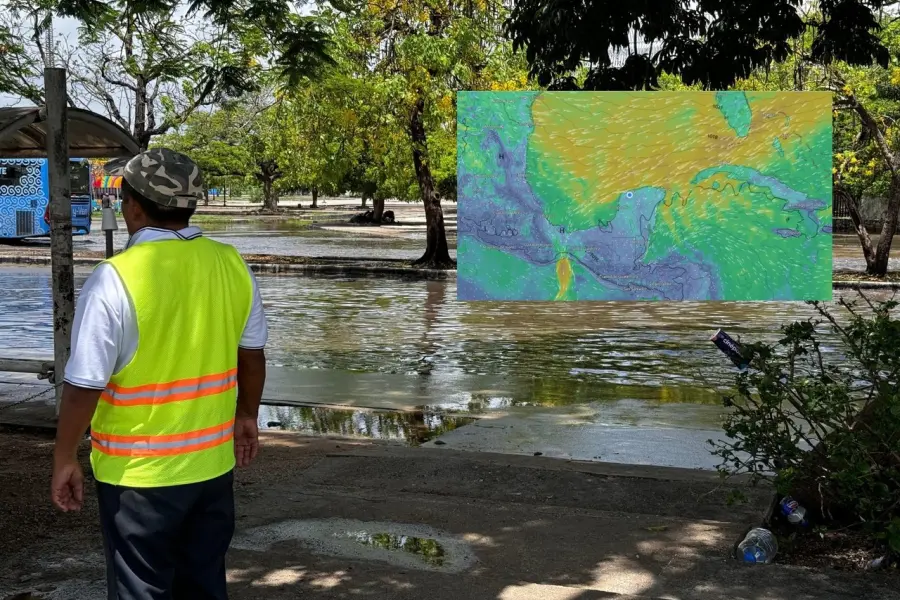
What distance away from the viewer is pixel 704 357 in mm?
12891

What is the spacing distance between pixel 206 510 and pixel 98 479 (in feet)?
1.10

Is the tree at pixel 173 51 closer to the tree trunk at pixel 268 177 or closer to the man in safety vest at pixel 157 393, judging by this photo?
the man in safety vest at pixel 157 393

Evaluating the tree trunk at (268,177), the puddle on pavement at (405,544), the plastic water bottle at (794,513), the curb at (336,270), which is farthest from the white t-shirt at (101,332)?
the tree trunk at (268,177)

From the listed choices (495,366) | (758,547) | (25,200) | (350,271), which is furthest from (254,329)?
(25,200)

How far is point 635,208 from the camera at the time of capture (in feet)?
33.7

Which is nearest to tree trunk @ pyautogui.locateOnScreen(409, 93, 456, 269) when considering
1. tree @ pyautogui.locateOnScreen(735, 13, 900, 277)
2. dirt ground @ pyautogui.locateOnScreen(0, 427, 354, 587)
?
tree @ pyautogui.locateOnScreen(735, 13, 900, 277)

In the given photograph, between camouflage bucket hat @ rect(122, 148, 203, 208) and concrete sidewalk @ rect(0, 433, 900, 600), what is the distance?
189cm

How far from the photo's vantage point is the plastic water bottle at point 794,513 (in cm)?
528

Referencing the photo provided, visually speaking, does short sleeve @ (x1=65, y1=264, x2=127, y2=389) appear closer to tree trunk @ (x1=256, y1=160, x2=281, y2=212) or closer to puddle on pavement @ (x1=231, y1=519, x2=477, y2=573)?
puddle on pavement @ (x1=231, y1=519, x2=477, y2=573)

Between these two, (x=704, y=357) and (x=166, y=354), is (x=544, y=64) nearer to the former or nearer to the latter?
(x=704, y=357)

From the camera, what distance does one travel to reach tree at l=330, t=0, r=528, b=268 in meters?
23.4

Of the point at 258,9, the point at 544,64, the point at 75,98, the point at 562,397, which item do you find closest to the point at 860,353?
the point at 544,64

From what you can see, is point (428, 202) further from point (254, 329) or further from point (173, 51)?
point (254, 329)

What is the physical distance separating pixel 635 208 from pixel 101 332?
302 inches
